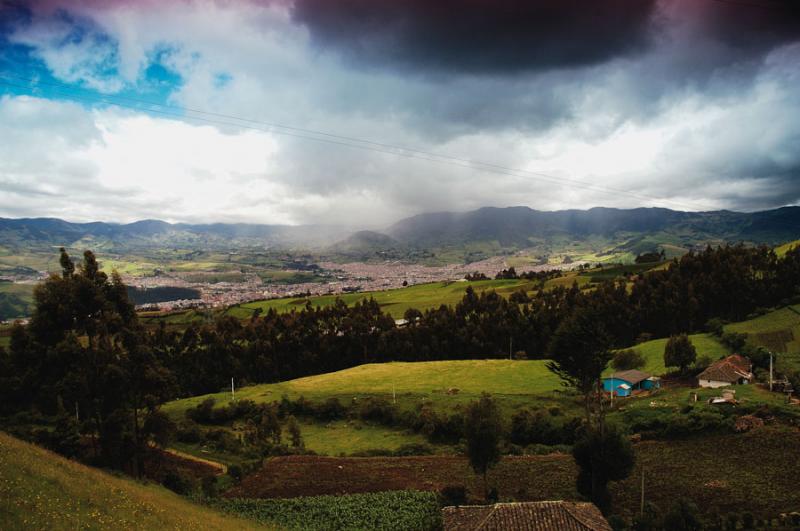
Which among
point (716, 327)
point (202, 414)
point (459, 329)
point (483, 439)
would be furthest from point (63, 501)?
point (716, 327)

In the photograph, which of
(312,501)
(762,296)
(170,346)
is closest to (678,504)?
(312,501)

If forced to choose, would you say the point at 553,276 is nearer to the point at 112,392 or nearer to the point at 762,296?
the point at 762,296

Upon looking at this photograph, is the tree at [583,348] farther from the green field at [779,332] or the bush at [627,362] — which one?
the green field at [779,332]

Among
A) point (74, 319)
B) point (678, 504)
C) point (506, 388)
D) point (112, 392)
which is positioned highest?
point (74, 319)

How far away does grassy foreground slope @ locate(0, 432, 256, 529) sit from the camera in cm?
1284

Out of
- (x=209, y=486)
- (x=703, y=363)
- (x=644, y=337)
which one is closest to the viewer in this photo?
(x=209, y=486)

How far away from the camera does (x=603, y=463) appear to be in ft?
92.4

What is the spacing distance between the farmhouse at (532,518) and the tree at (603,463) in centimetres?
506

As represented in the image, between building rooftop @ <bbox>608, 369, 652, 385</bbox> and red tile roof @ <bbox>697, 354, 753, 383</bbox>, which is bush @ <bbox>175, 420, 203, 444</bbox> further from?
red tile roof @ <bbox>697, 354, 753, 383</bbox>

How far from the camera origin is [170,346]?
86.6m

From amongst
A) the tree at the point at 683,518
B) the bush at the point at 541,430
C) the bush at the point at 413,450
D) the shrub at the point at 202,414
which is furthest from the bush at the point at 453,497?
the shrub at the point at 202,414

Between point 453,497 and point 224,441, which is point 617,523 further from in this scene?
point 224,441

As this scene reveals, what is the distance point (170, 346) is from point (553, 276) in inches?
4647

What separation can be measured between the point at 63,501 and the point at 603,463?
86.9 feet
